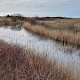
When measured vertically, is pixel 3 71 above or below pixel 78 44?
above

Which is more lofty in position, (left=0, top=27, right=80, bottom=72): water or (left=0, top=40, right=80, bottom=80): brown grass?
(left=0, top=40, right=80, bottom=80): brown grass

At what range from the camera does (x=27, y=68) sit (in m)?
5.29

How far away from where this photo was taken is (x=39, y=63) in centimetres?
588

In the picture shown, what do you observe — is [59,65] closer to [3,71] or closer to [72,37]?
[3,71]

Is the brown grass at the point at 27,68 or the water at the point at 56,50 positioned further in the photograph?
the water at the point at 56,50

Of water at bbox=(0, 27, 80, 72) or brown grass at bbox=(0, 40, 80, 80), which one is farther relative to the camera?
water at bbox=(0, 27, 80, 72)

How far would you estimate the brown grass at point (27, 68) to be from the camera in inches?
179

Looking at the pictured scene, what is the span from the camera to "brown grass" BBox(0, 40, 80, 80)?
4.55 m

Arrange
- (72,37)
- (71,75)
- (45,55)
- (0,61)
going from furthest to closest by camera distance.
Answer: (72,37) → (45,55) → (0,61) → (71,75)

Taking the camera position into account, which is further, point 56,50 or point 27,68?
point 56,50

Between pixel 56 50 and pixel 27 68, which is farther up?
pixel 27 68

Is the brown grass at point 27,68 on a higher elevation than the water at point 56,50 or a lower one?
higher

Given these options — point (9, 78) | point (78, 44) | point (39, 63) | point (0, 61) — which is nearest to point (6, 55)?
point (0, 61)

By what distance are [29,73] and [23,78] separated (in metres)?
0.41
